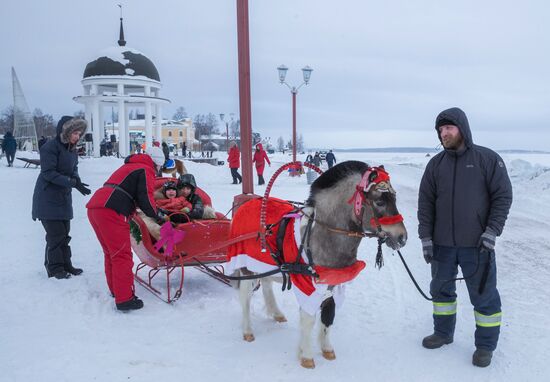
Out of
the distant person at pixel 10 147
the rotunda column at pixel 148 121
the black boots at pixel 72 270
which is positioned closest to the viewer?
the black boots at pixel 72 270

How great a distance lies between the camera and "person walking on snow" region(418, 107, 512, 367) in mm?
3764

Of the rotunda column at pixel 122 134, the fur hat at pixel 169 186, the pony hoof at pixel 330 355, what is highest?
the rotunda column at pixel 122 134

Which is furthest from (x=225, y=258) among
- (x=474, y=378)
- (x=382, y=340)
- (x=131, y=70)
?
(x=131, y=70)

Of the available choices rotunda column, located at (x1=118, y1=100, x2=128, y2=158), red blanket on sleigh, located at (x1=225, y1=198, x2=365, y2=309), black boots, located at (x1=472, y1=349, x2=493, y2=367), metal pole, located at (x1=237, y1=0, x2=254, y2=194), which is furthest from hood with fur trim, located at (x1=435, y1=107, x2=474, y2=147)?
rotunda column, located at (x1=118, y1=100, x2=128, y2=158)

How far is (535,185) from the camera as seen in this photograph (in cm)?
1820

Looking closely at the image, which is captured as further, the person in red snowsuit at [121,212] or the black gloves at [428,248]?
the person in red snowsuit at [121,212]

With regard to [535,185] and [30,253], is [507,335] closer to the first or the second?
[30,253]

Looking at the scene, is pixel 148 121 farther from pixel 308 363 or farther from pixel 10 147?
pixel 308 363

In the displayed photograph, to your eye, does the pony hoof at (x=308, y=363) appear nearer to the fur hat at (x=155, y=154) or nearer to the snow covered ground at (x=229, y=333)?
the snow covered ground at (x=229, y=333)

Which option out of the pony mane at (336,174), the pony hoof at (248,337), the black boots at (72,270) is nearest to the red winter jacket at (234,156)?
the black boots at (72,270)

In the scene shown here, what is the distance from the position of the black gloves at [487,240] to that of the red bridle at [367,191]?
781 millimetres

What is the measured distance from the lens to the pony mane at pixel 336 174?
12.3ft

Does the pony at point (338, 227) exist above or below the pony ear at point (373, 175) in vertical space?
below

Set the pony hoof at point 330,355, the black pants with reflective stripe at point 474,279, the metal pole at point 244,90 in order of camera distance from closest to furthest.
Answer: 1. the black pants with reflective stripe at point 474,279
2. the pony hoof at point 330,355
3. the metal pole at point 244,90
